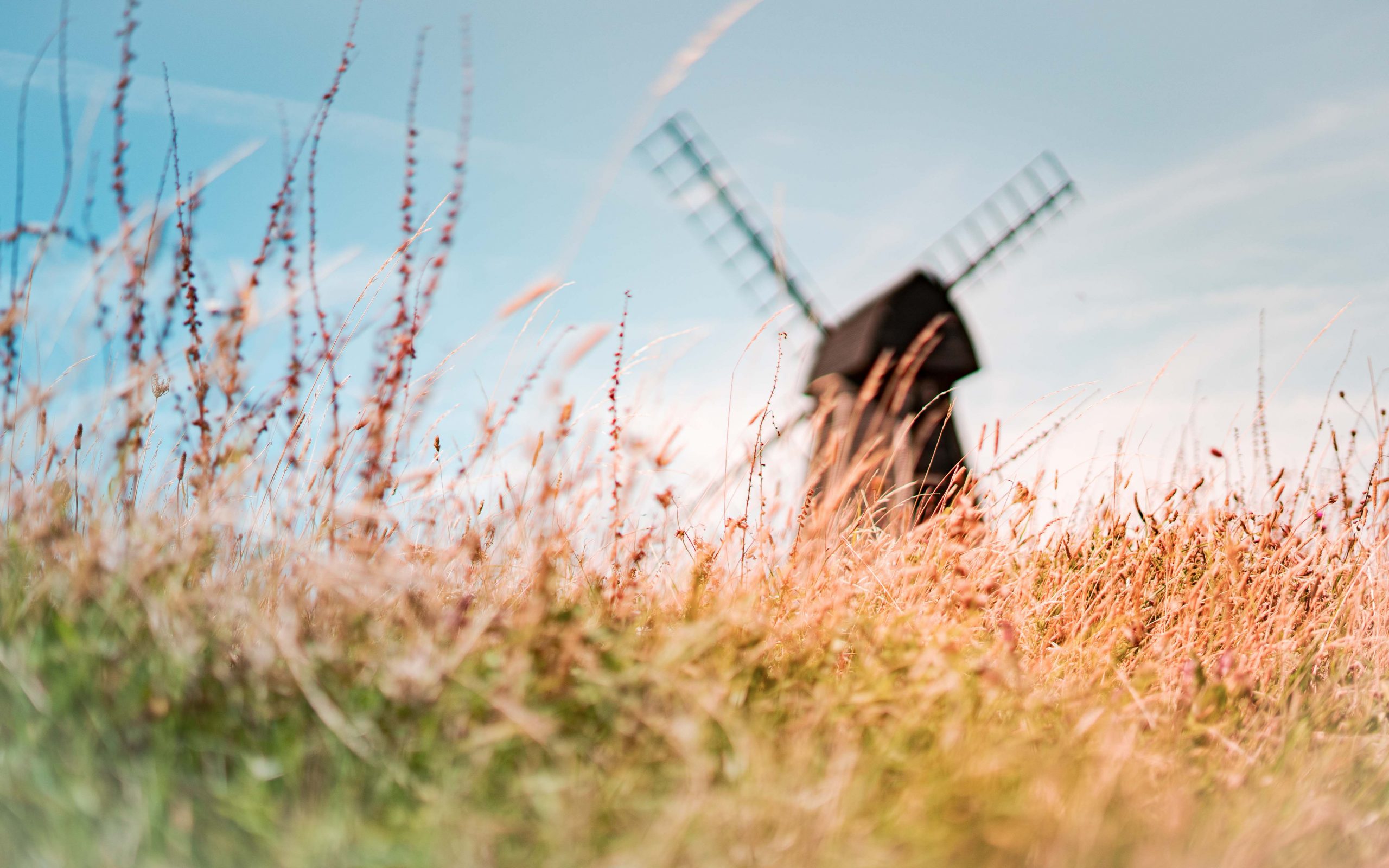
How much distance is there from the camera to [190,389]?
2375 millimetres

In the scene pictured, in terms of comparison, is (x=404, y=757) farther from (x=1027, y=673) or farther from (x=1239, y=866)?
(x=1027, y=673)

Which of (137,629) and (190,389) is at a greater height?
(190,389)

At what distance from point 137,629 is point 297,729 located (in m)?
0.44

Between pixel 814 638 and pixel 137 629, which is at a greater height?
pixel 137 629

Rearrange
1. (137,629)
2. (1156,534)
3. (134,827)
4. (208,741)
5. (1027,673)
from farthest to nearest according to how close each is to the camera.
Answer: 1. (1156,534)
2. (1027,673)
3. (137,629)
4. (208,741)
5. (134,827)

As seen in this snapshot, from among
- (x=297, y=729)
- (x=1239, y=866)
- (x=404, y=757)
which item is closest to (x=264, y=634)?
(x=297, y=729)

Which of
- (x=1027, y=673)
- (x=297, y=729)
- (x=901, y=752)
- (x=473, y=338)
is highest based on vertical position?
(x=473, y=338)

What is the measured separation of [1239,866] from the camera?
5.16ft

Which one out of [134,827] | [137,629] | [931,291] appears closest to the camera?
[134,827]

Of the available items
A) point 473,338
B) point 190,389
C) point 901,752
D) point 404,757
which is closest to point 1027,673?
point 901,752

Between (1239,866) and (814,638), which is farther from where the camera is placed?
(814,638)

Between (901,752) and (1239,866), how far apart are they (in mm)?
657

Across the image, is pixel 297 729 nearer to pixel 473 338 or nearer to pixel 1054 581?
pixel 473 338

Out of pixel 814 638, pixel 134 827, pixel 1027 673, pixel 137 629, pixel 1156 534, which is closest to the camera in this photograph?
pixel 134 827
